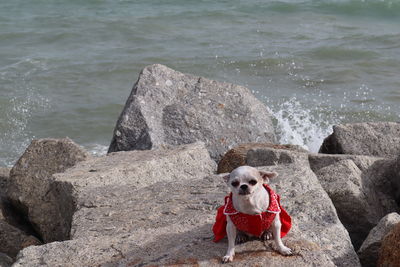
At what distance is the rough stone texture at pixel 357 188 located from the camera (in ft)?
18.0

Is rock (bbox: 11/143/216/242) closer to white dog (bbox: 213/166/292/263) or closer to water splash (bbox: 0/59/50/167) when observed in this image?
white dog (bbox: 213/166/292/263)

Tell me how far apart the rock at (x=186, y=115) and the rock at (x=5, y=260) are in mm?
2033

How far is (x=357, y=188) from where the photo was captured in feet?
18.3

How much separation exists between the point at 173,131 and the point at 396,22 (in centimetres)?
1233

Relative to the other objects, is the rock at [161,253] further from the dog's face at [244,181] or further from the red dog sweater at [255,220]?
the dog's face at [244,181]

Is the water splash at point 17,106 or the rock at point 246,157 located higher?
the rock at point 246,157

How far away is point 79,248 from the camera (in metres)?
4.24

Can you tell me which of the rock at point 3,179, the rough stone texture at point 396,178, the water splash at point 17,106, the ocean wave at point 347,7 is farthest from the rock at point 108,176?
the ocean wave at point 347,7

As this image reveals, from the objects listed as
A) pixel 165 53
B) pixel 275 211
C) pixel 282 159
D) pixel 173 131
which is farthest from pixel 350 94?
pixel 275 211

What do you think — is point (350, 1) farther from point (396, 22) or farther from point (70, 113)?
point (70, 113)

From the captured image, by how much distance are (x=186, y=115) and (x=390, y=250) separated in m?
3.97

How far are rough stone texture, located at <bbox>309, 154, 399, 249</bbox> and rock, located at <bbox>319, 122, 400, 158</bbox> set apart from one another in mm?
694

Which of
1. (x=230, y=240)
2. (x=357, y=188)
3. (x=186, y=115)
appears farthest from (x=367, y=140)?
(x=230, y=240)

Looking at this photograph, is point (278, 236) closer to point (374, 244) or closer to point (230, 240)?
point (230, 240)
